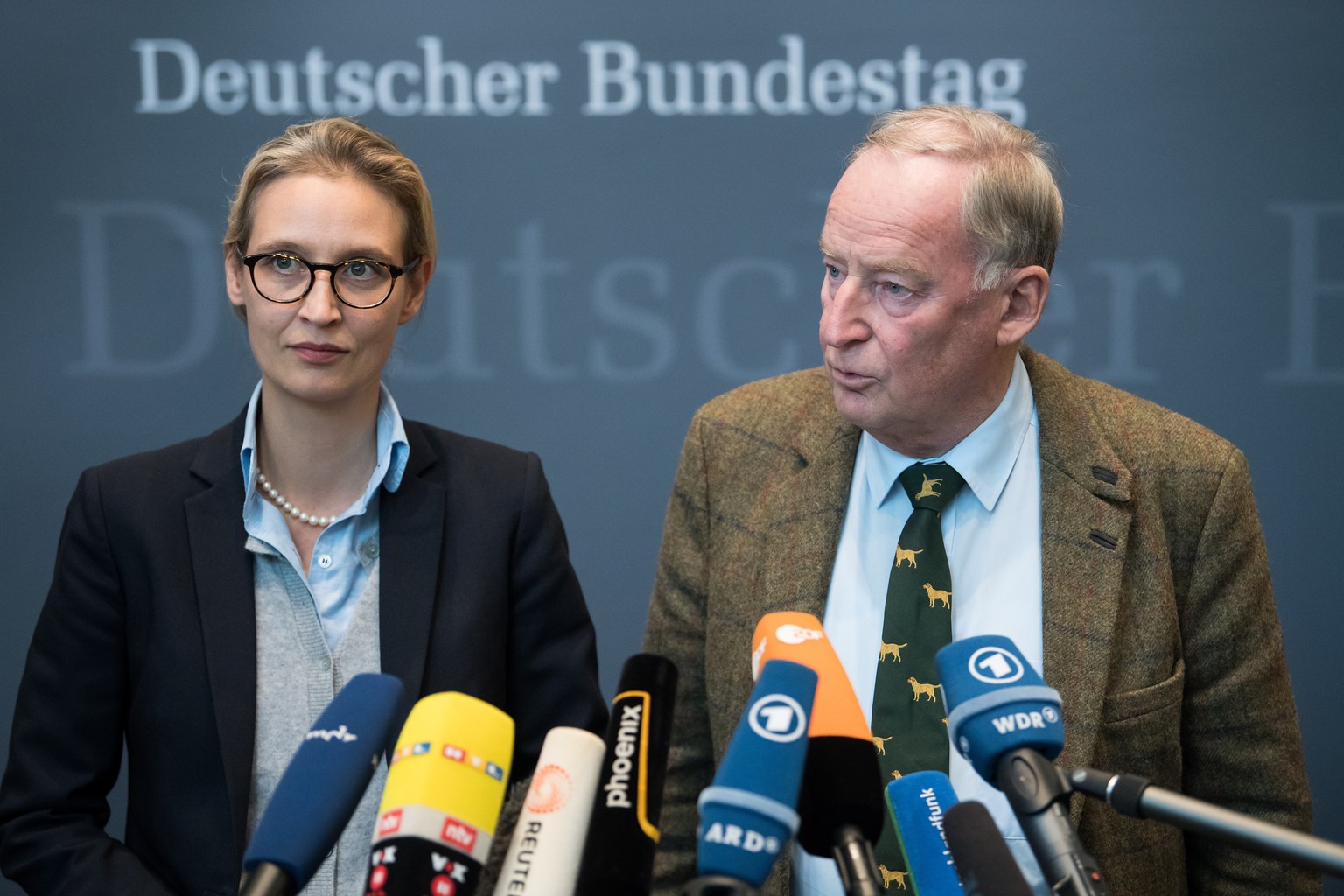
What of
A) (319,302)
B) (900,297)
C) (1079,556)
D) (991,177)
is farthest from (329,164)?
(1079,556)

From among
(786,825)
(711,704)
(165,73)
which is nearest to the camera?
(786,825)

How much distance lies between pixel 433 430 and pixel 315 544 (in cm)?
26

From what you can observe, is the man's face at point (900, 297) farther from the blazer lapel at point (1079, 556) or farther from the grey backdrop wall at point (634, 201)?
the grey backdrop wall at point (634, 201)

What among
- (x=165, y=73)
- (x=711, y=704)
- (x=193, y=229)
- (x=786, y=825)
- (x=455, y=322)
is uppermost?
(x=165, y=73)

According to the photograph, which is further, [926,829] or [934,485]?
[934,485]

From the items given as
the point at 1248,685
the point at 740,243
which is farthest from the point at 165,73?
A: the point at 1248,685

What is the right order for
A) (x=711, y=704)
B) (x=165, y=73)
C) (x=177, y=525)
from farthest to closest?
(x=165, y=73), (x=711, y=704), (x=177, y=525)

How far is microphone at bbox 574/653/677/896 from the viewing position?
965mm

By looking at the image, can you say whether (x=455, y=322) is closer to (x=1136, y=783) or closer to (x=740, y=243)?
(x=740, y=243)

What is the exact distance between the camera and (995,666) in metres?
1.09

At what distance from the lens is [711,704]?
1.86 metres

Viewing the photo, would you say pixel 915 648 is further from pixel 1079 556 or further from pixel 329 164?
pixel 329 164

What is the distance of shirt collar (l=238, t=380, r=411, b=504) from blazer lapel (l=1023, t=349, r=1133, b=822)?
0.88 meters

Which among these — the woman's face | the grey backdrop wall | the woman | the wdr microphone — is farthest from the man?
the grey backdrop wall
